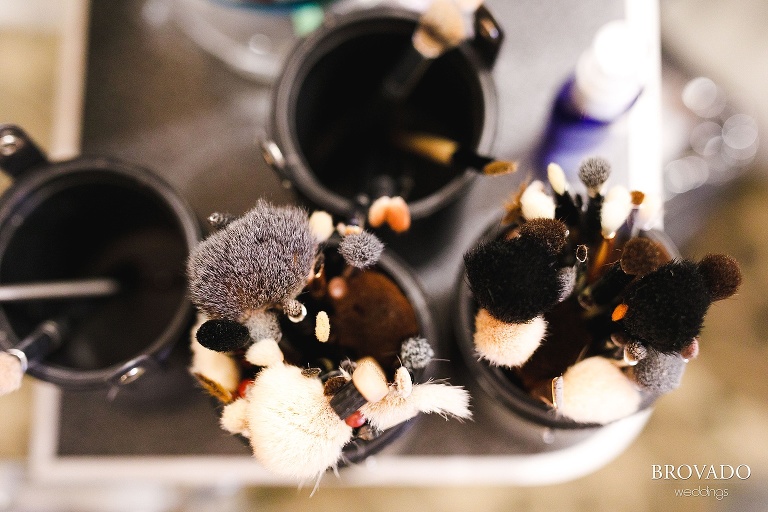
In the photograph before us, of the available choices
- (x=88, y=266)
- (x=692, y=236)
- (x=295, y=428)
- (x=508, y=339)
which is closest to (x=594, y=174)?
(x=508, y=339)

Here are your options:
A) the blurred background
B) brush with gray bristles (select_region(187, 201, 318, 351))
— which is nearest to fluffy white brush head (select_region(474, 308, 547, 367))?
brush with gray bristles (select_region(187, 201, 318, 351))

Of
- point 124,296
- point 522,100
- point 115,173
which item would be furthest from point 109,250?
point 522,100

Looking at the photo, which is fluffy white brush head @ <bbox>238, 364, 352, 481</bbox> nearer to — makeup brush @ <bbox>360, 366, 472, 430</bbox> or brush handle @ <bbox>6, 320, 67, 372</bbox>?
makeup brush @ <bbox>360, 366, 472, 430</bbox>

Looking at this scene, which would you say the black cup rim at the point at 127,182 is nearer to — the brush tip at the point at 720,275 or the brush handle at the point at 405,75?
the brush handle at the point at 405,75

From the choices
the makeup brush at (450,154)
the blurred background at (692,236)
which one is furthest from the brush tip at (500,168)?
the blurred background at (692,236)

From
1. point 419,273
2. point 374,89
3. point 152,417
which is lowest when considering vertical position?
point 152,417

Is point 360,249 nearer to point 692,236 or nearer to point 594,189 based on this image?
point 594,189

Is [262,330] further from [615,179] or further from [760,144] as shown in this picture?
[760,144]
